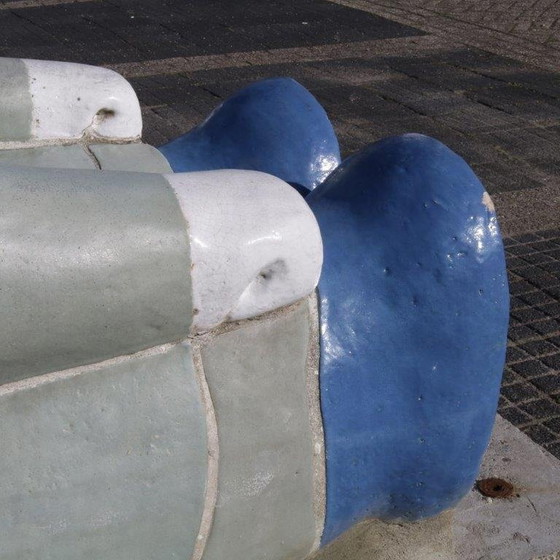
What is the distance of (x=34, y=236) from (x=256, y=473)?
0.55 metres

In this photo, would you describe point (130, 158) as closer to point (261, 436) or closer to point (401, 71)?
point (261, 436)

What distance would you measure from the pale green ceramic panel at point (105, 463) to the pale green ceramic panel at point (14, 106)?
0.67 m

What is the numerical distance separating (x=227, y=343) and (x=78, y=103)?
0.69 metres

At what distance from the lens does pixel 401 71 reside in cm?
685

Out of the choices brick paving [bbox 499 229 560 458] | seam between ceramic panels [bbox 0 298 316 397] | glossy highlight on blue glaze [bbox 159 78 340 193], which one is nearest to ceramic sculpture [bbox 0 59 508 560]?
seam between ceramic panels [bbox 0 298 316 397]

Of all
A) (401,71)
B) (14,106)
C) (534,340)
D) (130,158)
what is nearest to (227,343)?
(130,158)

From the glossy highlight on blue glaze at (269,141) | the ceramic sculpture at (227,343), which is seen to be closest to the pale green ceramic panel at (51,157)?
the ceramic sculpture at (227,343)

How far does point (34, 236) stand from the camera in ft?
4.54

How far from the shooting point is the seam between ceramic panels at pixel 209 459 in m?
1.60

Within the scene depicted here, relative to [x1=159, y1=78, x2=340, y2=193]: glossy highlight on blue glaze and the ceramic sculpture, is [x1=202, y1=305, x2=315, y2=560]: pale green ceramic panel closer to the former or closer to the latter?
the ceramic sculpture

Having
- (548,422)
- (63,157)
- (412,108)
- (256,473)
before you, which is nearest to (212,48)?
(412,108)

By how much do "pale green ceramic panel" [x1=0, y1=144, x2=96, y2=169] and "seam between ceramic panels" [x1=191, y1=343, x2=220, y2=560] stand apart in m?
0.57

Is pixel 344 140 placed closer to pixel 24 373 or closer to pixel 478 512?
pixel 478 512

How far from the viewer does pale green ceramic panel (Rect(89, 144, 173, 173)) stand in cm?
203
